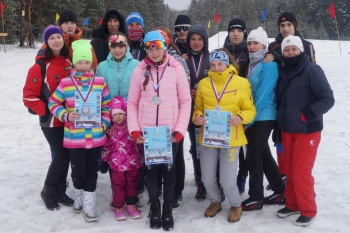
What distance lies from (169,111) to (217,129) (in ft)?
1.85

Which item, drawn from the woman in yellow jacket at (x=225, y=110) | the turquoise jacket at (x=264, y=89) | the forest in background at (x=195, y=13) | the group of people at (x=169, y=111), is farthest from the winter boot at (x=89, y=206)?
the forest in background at (x=195, y=13)

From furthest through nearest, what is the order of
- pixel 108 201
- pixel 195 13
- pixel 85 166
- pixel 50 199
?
pixel 195 13 < pixel 108 201 < pixel 50 199 < pixel 85 166

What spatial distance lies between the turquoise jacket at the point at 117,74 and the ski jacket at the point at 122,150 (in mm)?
389

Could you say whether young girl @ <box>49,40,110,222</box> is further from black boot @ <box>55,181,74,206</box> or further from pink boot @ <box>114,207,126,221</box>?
black boot @ <box>55,181,74,206</box>

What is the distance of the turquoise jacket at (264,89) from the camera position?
3.81 m

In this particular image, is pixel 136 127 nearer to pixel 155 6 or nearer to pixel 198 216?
pixel 198 216

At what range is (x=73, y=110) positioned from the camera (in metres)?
3.77

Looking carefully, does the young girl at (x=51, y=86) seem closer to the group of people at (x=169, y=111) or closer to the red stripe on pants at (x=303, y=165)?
the group of people at (x=169, y=111)

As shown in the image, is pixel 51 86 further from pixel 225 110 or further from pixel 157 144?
pixel 225 110

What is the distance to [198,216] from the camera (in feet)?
13.4

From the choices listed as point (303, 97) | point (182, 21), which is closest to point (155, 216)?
point (303, 97)

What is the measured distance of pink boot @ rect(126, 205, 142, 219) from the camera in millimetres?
4000

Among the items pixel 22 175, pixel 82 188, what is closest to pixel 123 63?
pixel 82 188

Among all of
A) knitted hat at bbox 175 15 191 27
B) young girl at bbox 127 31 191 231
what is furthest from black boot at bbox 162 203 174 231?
knitted hat at bbox 175 15 191 27
